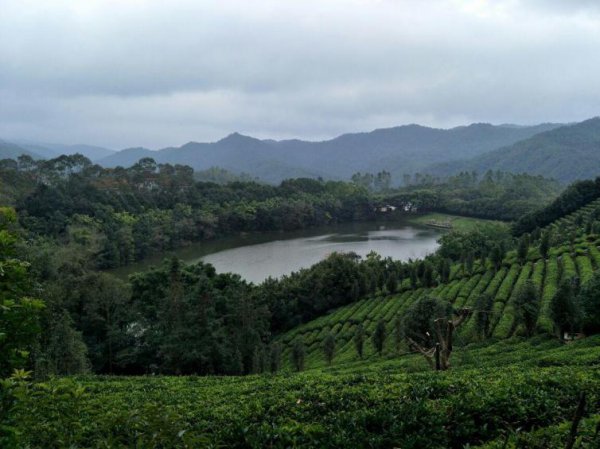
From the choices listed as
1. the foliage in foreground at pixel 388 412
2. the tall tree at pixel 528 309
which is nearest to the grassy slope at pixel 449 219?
the tall tree at pixel 528 309

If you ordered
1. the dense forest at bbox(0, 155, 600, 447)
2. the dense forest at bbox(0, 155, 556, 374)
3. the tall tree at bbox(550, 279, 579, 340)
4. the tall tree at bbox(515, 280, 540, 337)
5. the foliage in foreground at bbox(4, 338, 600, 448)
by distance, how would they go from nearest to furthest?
the foliage in foreground at bbox(4, 338, 600, 448) < the dense forest at bbox(0, 155, 600, 447) < the tall tree at bbox(550, 279, 579, 340) < the tall tree at bbox(515, 280, 540, 337) < the dense forest at bbox(0, 155, 556, 374)

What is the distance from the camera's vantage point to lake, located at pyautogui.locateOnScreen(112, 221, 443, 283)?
55.8 m

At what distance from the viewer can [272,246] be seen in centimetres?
6962

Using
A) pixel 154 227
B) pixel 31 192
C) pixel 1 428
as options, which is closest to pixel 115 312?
pixel 1 428

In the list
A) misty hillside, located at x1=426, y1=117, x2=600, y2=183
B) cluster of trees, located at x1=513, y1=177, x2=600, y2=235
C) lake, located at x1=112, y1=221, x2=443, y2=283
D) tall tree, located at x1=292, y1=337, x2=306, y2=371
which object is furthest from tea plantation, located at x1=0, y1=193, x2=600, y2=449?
misty hillside, located at x1=426, y1=117, x2=600, y2=183

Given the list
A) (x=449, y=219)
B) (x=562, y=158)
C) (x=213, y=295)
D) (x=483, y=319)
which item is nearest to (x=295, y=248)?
(x=449, y=219)

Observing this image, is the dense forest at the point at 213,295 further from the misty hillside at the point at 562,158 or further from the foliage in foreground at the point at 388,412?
the misty hillside at the point at 562,158

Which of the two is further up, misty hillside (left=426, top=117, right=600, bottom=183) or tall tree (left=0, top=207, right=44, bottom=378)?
misty hillside (left=426, top=117, right=600, bottom=183)

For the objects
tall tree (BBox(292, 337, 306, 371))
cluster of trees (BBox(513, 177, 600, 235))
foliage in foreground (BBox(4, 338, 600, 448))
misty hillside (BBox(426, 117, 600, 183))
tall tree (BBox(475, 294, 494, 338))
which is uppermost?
misty hillside (BBox(426, 117, 600, 183))

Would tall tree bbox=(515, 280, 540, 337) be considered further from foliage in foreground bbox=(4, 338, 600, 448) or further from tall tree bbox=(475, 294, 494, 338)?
foliage in foreground bbox=(4, 338, 600, 448)

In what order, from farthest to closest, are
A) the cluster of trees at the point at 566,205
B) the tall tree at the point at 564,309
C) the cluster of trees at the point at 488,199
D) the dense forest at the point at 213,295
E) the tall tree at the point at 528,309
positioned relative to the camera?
1. the cluster of trees at the point at 488,199
2. the cluster of trees at the point at 566,205
3. the tall tree at the point at 528,309
4. the tall tree at the point at 564,309
5. the dense forest at the point at 213,295

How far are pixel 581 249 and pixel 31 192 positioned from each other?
63.9m

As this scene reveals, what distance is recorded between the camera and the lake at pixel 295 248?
55.8 m

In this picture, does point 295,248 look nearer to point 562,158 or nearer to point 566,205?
point 566,205
